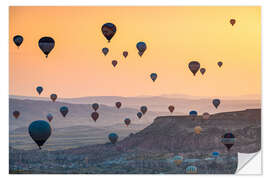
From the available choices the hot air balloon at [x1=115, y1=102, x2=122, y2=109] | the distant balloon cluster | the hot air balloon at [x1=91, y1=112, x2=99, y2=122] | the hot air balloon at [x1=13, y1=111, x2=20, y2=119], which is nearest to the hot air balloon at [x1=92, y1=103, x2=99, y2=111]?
the distant balloon cluster

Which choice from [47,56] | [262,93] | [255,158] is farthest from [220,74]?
[47,56]

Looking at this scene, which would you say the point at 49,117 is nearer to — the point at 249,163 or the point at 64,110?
the point at 64,110

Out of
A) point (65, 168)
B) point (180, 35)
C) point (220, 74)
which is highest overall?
point (180, 35)

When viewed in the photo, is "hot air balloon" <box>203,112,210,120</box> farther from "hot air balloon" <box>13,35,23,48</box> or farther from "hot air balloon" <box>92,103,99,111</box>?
"hot air balloon" <box>13,35,23,48</box>

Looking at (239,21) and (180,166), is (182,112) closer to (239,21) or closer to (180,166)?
(180,166)

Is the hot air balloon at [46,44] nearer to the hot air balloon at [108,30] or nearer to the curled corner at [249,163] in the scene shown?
the hot air balloon at [108,30]
